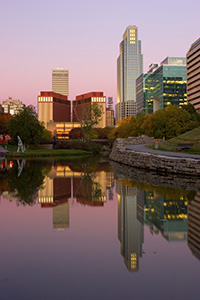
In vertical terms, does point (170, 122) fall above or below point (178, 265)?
above

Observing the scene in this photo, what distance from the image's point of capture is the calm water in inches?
175

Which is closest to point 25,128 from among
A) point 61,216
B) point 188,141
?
point 188,141

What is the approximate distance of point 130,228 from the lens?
7586 mm

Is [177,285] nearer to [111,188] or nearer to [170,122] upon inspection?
[111,188]

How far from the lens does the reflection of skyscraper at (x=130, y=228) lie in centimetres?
571

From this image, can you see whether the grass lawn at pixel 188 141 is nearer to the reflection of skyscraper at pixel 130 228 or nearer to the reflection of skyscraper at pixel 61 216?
the reflection of skyscraper at pixel 130 228

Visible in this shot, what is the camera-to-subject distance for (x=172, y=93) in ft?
610

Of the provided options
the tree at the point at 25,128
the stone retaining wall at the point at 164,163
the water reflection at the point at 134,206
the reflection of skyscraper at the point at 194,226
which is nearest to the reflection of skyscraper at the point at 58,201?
the water reflection at the point at 134,206

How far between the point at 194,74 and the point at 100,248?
159 meters

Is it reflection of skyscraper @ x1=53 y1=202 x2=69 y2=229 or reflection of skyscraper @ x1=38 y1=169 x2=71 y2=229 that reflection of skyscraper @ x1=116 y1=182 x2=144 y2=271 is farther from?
reflection of skyscraper @ x1=38 y1=169 x2=71 y2=229

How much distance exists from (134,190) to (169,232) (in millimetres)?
6335

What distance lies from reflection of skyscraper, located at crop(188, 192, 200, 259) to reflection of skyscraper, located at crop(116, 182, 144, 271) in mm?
1112

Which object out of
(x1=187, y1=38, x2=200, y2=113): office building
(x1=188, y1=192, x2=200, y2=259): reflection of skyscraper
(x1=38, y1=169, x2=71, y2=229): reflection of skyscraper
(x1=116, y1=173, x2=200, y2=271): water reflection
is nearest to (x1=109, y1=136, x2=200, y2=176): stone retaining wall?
(x1=116, y1=173, x2=200, y2=271): water reflection

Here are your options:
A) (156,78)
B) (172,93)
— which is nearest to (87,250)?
(172,93)
